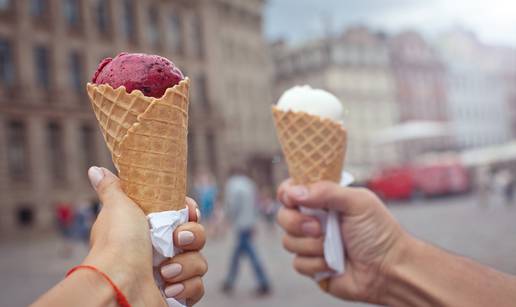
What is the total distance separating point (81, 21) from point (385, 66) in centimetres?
3025

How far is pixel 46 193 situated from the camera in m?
23.3

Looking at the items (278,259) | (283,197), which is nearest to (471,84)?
(278,259)

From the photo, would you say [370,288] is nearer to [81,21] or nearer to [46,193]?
[46,193]

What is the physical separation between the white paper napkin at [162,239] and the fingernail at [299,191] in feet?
2.98

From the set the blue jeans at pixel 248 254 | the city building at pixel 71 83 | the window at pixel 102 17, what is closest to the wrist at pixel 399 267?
the blue jeans at pixel 248 254

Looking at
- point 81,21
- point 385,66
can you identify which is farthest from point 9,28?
point 385,66

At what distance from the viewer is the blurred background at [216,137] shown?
38.8ft

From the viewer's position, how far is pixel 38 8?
24156 mm

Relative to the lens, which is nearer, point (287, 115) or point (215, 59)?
point (287, 115)

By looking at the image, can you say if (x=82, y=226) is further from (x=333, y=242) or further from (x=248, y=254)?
(x=333, y=242)

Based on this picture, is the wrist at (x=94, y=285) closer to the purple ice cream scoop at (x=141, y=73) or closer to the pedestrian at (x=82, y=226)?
the purple ice cream scoop at (x=141, y=73)

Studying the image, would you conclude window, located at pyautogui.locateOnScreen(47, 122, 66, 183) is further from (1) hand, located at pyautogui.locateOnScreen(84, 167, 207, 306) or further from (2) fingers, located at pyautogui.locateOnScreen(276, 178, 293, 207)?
(1) hand, located at pyautogui.locateOnScreen(84, 167, 207, 306)

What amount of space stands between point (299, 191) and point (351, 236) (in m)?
0.30

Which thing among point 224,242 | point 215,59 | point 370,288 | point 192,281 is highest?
point 215,59
